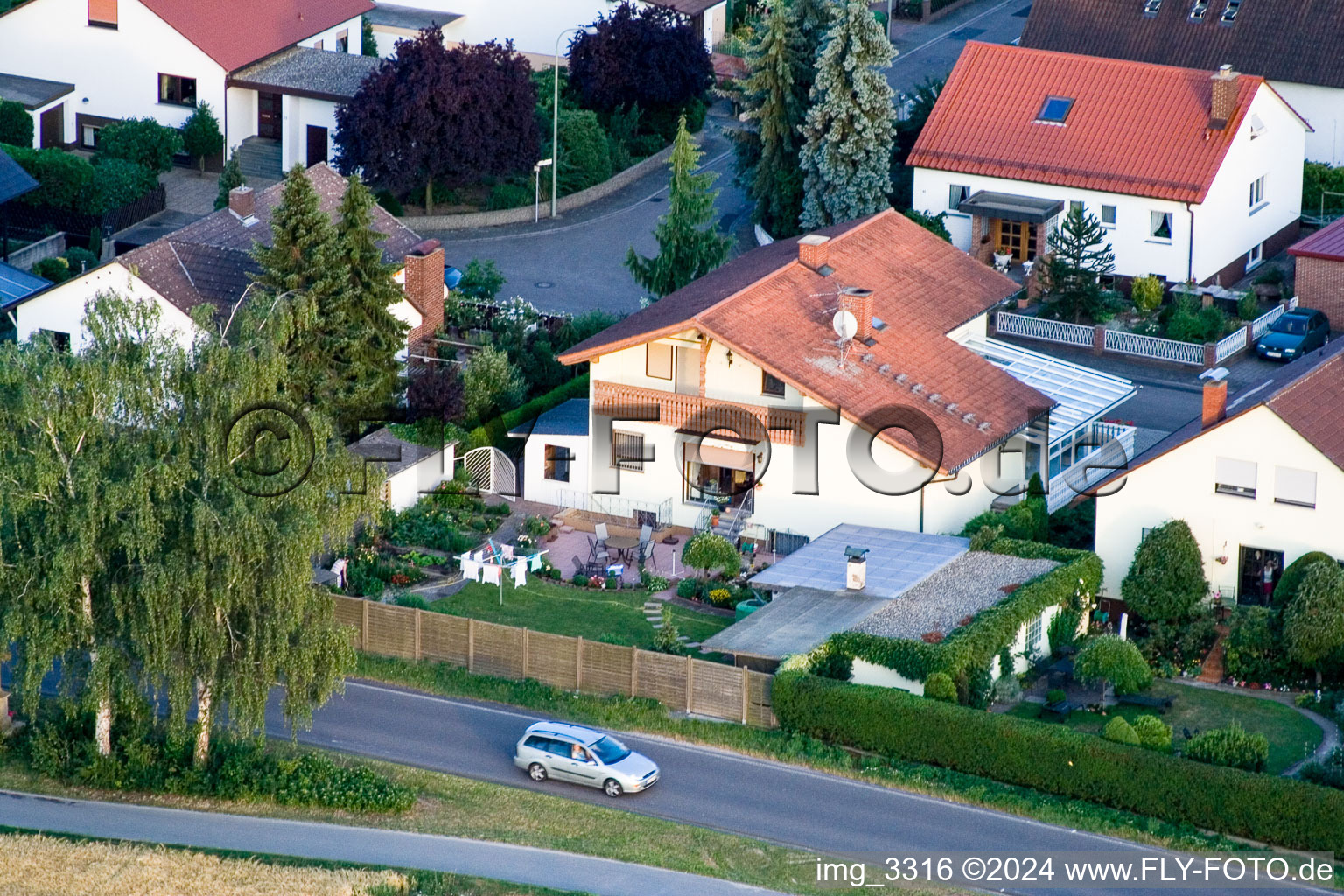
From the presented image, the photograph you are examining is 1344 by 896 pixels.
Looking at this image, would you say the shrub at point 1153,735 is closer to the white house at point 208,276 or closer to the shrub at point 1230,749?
the shrub at point 1230,749

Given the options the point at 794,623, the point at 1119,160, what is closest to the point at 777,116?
the point at 1119,160

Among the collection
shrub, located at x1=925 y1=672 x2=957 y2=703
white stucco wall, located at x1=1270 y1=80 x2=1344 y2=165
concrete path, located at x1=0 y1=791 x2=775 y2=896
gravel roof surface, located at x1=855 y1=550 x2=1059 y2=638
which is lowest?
concrete path, located at x1=0 y1=791 x2=775 y2=896

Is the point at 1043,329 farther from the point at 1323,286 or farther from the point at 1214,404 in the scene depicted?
the point at 1214,404

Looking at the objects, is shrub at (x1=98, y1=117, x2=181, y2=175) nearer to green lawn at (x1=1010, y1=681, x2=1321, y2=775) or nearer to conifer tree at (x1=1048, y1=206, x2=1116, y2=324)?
conifer tree at (x1=1048, y1=206, x2=1116, y2=324)

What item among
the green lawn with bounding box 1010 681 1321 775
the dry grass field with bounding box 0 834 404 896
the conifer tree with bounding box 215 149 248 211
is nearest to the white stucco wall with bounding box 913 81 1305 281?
the conifer tree with bounding box 215 149 248 211

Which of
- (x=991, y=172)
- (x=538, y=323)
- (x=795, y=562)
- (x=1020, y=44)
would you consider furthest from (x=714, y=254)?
(x=1020, y=44)
